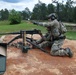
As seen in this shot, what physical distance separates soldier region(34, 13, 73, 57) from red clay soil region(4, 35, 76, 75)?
21 centimetres

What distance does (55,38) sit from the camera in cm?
854

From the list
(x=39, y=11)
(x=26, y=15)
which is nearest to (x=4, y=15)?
(x=26, y=15)

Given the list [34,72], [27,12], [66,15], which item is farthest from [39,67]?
[27,12]

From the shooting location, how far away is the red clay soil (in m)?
6.62

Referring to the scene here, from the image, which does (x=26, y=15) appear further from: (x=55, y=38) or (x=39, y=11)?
(x=55, y=38)

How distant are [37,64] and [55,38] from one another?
1.74m

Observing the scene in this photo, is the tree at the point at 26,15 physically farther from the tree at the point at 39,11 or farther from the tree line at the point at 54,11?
the tree line at the point at 54,11

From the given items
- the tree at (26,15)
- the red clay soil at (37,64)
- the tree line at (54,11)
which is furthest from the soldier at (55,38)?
the tree at (26,15)

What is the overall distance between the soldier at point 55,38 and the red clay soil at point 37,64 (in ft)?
0.69

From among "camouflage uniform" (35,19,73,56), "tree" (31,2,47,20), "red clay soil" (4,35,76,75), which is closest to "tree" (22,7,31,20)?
"tree" (31,2,47,20)

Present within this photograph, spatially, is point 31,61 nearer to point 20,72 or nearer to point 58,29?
point 20,72

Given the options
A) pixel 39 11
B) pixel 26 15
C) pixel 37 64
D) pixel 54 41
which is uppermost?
pixel 39 11

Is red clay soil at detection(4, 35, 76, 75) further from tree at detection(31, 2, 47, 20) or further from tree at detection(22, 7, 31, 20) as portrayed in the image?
tree at detection(22, 7, 31, 20)

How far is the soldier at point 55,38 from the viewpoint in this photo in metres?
8.00
